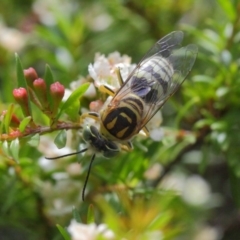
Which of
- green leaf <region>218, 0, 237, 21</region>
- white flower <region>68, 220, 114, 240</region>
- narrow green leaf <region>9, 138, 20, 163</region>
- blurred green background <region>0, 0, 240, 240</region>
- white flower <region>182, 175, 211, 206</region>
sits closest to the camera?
white flower <region>68, 220, 114, 240</region>

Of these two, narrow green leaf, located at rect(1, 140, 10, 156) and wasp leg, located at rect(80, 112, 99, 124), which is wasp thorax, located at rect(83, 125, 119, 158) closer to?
wasp leg, located at rect(80, 112, 99, 124)

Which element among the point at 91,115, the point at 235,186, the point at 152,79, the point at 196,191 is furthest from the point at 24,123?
the point at 196,191

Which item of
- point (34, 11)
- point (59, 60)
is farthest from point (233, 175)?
point (34, 11)

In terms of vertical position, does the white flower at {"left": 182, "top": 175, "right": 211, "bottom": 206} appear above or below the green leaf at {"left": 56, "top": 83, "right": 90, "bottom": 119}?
below

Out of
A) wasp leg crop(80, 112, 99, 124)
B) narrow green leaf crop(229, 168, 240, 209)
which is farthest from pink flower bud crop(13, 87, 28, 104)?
narrow green leaf crop(229, 168, 240, 209)

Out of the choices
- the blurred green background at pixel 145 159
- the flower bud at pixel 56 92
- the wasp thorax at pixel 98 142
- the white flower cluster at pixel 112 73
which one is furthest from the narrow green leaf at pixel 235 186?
the flower bud at pixel 56 92

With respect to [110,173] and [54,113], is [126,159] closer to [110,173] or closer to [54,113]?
[110,173]
